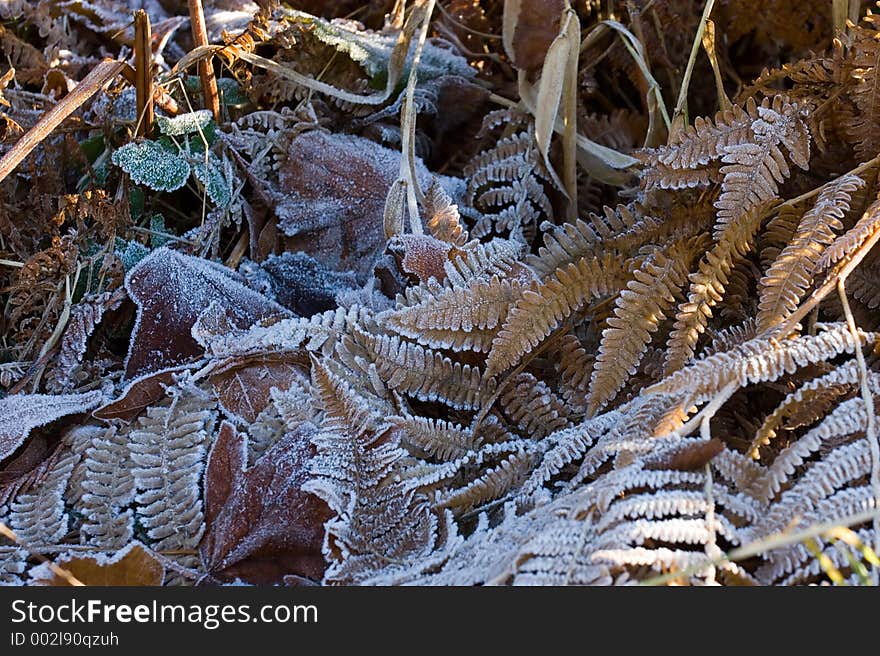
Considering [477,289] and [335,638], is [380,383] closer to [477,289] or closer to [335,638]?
[477,289]

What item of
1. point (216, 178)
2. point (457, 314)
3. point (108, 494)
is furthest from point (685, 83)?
point (108, 494)

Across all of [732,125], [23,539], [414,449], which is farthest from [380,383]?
[732,125]

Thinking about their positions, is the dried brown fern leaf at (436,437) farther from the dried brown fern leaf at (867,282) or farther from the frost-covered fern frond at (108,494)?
the dried brown fern leaf at (867,282)

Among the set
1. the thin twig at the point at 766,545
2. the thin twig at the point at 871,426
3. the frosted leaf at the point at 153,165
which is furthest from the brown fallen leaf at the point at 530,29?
the thin twig at the point at 766,545

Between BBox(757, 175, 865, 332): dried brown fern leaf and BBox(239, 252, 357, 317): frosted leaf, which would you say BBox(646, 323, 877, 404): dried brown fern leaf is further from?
BBox(239, 252, 357, 317): frosted leaf

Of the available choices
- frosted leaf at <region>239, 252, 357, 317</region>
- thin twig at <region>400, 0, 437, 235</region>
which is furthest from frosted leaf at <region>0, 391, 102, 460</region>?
thin twig at <region>400, 0, 437, 235</region>

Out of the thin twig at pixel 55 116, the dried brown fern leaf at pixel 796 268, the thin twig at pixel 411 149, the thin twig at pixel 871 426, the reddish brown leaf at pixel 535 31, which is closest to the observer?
the thin twig at pixel 871 426
